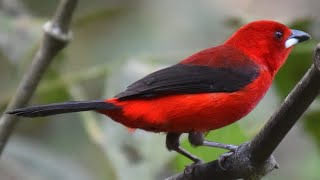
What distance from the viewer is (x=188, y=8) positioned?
4844 mm

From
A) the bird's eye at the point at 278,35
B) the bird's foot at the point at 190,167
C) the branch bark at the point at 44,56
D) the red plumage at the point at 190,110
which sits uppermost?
the branch bark at the point at 44,56

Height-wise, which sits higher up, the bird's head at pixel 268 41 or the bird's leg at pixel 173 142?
the bird's head at pixel 268 41

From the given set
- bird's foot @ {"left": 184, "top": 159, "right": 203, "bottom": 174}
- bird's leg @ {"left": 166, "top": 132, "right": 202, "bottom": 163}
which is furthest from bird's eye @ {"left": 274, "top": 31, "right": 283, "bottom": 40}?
bird's foot @ {"left": 184, "top": 159, "right": 203, "bottom": 174}

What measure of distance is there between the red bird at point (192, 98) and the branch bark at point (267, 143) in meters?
0.24

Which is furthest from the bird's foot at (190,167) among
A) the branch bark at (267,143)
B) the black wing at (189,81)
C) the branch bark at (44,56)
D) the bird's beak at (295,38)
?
the bird's beak at (295,38)

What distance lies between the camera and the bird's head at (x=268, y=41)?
3416mm

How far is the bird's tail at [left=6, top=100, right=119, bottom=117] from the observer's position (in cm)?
257

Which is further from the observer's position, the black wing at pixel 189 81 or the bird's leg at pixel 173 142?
the bird's leg at pixel 173 142

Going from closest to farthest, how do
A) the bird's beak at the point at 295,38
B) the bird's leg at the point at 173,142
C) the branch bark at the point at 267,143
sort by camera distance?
1. the branch bark at the point at 267,143
2. the bird's leg at the point at 173,142
3. the bird's beak at the point at 295,38

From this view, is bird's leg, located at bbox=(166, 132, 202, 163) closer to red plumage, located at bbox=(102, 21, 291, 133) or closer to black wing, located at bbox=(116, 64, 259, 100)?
red plumage, located at bbox=(102, 21, 291, 133)

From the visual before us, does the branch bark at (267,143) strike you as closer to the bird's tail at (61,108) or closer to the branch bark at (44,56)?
the bird's tail at (61,108)

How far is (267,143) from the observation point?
234cm

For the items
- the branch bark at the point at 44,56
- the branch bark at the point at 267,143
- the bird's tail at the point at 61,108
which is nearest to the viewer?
the branch bark at the point at 267,143

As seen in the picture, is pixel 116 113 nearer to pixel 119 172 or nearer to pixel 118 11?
pixel 119 172
